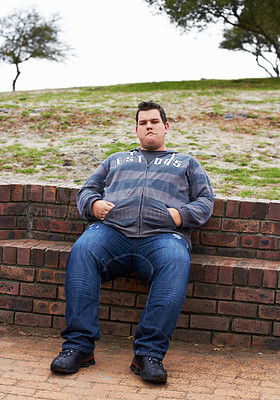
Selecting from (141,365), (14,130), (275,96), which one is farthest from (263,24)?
(141,365)

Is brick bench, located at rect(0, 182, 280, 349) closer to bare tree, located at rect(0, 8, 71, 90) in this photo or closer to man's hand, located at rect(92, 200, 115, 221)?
man's hand, located at rect(92, 200, 115, 221)

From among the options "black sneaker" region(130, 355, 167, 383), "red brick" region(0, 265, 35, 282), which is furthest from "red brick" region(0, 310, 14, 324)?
"black sneaker" region(130, 355, 167, 383)

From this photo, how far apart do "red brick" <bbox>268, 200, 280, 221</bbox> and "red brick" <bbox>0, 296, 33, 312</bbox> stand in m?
1.81

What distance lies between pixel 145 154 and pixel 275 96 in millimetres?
9830

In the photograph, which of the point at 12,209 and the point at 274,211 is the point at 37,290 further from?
the point at 274,211

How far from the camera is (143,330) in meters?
2.74

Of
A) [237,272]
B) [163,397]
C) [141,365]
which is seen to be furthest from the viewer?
[237,272]

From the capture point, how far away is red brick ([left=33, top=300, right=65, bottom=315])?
11.3 feet

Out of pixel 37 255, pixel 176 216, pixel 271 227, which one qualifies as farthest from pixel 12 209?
pixel 271 227

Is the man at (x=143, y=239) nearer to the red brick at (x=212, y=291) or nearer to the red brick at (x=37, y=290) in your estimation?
the red brick at (x=212, y=291)

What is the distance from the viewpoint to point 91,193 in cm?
337

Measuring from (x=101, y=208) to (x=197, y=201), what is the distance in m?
0.64

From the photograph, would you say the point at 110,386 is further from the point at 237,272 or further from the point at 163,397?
the point at 237,272

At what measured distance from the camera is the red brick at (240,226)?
344 cm
